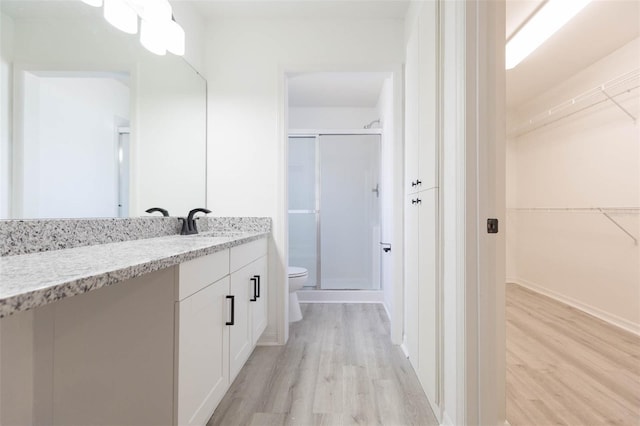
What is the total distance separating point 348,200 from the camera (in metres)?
3.73

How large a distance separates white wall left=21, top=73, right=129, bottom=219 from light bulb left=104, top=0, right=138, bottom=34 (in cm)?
26

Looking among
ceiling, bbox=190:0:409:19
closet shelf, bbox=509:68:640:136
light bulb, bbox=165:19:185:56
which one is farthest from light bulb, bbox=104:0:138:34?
closet shelf, bbox=509:68:640:136

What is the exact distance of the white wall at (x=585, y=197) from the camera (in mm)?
2496

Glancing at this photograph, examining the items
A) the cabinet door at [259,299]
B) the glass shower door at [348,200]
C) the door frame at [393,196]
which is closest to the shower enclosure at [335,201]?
the glass shower door at [348,200]

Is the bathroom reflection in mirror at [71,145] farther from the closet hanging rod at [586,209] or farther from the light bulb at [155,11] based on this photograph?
the closet hanging rod at [586,209]

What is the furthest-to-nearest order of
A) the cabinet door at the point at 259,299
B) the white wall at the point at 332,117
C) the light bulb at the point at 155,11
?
the white wall at the point at 332,117
the cabinet door at the point at 259,299
the light bulb at the point at 155,11

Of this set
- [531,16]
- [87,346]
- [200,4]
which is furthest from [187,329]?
[531,16]

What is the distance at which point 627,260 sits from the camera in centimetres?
251

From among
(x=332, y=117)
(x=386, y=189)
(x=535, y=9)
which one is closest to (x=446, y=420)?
(x=386, y=189)

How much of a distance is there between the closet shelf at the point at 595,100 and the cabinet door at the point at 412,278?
83.2 inches

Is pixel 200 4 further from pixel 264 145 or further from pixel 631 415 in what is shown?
pixel 631 415

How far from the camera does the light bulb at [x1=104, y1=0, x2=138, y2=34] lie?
4.46ft

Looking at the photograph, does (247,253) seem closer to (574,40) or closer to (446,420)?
(446,420)

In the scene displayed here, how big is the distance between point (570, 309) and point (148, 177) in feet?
12.5
